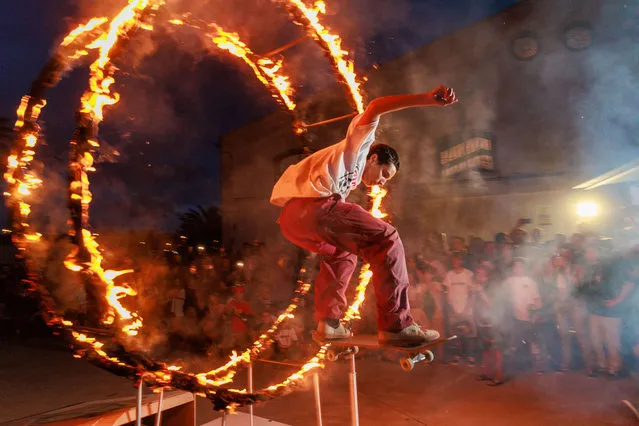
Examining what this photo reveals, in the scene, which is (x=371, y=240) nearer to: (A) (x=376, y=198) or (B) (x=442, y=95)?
(B) (x=442, y=95)

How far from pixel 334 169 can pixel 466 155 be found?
7943 millimetres

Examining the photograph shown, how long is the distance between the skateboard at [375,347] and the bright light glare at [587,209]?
22.5 feet

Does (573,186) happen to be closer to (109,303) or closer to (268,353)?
(268,353)

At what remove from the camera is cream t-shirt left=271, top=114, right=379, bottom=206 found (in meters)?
2.79

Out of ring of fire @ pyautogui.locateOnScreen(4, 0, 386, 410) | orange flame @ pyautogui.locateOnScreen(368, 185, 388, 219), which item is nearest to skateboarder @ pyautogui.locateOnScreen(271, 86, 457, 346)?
orange flame @ pyautogui.locateOnScreen(368, 185, 388, 219)

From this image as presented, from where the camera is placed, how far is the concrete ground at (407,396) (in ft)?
15.8

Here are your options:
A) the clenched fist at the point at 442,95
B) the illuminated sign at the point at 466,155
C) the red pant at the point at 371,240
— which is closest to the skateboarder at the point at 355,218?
the red pant at the point at 371,240

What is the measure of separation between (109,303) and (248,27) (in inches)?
105

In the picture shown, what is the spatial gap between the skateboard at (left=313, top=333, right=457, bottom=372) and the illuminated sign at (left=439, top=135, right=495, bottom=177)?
24.6ft

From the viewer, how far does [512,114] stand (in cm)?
969

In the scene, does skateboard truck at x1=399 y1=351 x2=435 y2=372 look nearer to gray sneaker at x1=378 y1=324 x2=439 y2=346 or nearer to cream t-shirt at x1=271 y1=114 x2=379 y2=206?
gray sneaker at x1=378 y1=324 x2=439 y2=346

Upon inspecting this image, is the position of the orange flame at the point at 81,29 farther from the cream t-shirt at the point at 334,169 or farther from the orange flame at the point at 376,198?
the orange flame at the point at 376,198

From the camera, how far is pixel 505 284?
249 inches

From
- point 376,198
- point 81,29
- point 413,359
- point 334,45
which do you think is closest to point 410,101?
point 334,45
